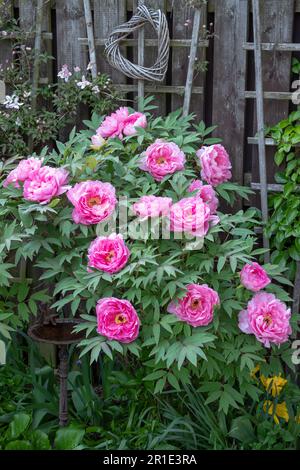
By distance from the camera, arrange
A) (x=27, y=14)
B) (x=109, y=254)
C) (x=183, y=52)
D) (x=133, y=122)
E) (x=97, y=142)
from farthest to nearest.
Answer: (x=27, y=14)
(x=183, y=52)
(x=133, y=122)
(x=97, y=142)
(x=109, y=254)

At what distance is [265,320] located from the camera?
260cm

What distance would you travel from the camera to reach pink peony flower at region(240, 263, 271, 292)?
2596 mm

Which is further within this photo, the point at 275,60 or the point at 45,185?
the point at 275,60

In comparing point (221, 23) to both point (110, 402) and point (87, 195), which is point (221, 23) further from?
point (110, 402)

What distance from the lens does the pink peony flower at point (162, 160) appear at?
2730 mm

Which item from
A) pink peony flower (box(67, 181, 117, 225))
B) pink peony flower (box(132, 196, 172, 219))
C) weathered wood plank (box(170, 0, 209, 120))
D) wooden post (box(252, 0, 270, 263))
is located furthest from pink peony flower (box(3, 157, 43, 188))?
wooden post (box(252, 0, 270, 263))

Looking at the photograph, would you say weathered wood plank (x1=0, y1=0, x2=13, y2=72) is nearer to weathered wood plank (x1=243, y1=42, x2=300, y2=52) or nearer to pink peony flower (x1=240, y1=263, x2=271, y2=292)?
weathered wood plank (x1=243, y1=42, x2=300, y2=52)

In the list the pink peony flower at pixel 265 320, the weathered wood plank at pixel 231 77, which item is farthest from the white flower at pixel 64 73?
the pink peony flower at pixel 265 320

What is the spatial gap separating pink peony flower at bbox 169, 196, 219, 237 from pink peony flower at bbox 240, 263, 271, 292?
0.69 ft

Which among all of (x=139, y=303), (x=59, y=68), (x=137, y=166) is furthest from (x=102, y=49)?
(x=139, y=303)

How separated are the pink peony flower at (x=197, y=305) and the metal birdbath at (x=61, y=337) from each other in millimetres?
504

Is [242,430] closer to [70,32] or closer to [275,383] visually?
[275,383]

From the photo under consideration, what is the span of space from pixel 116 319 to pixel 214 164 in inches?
30.3

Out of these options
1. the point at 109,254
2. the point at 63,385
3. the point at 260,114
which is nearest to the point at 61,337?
the point at 63,385
